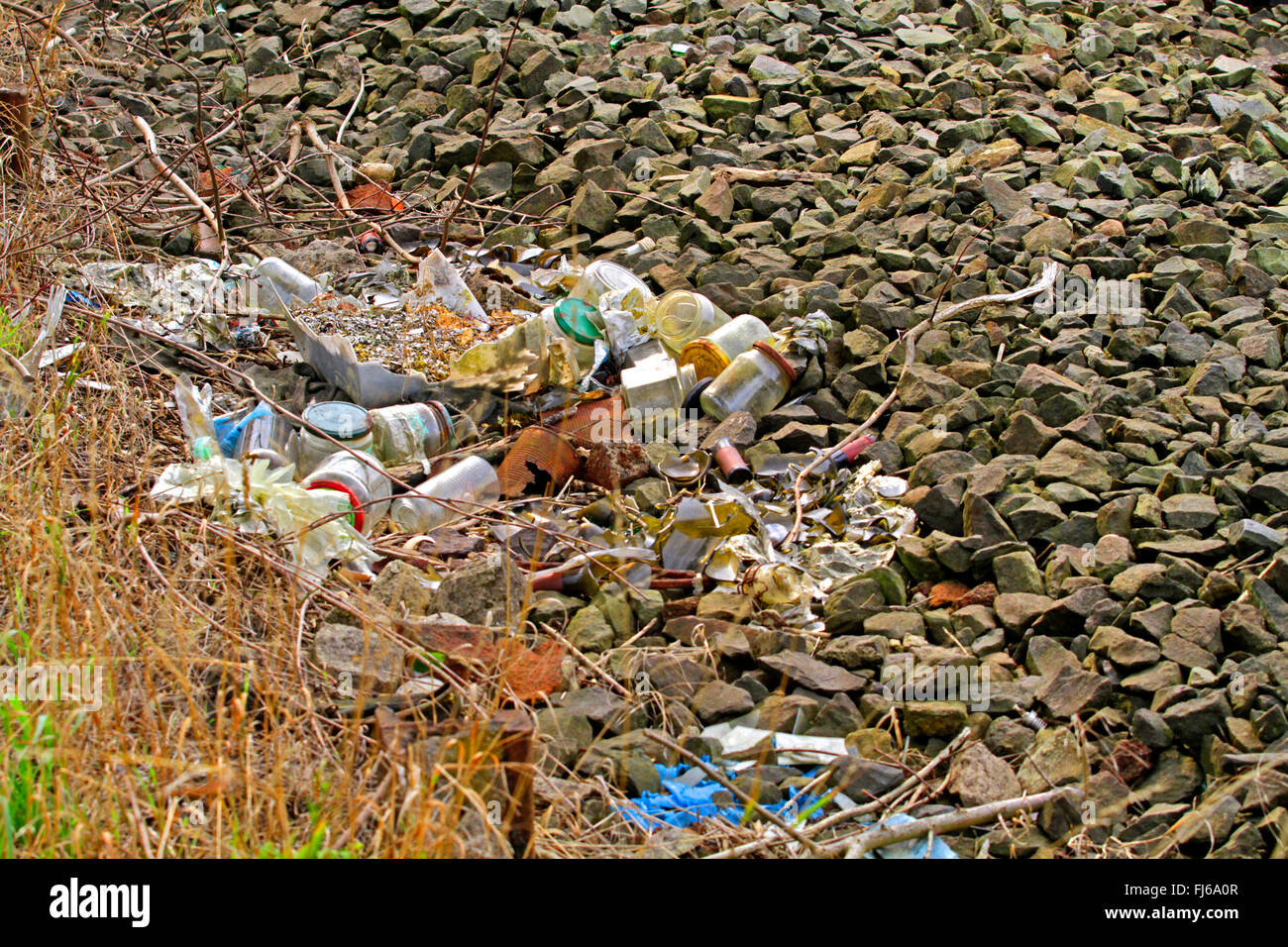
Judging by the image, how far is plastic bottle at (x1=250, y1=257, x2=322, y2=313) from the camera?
4.35 metres

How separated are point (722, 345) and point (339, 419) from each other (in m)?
1.42

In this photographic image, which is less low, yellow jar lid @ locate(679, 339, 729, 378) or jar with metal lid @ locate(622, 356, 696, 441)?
yellow jar lid @ locate(679, 339, 729, 378)

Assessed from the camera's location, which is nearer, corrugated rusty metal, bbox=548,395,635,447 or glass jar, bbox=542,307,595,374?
corrugated rusty metal, bbox=548,395,635,447

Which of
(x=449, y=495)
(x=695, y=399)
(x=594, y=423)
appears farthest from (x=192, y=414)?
(x=695, y=399)

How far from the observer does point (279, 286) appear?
438cm

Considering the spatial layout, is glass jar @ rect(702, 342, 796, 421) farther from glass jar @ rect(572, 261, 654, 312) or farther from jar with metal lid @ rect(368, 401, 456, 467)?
jar with metal lid @ rect(368, 401, 456, 467)

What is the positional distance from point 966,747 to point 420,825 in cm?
127

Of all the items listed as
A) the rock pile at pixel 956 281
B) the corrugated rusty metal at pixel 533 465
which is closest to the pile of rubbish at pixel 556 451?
the corrugated rusty metal at pixel 533 465

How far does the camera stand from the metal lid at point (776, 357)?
3953mm

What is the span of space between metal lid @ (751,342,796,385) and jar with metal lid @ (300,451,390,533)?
1384 mm

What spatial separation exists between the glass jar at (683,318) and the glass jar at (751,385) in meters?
0.29

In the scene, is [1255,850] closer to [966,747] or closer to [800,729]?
[966,747]

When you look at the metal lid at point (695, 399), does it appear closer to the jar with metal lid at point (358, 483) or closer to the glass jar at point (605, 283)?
the glass jar at point (605, 283)

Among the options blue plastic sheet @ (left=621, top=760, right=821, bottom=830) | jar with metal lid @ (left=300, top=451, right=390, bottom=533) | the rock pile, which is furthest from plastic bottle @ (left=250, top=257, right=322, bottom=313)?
blue plastic sheet @ (left=621, top=760, right=821, bottom=830)
